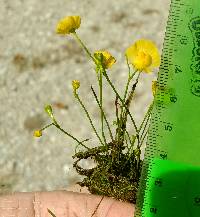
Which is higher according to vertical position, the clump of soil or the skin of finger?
the clump of soil

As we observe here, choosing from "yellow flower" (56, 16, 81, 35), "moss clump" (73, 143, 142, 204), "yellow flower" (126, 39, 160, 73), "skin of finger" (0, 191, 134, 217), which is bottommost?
"skin of finger" (0, 191, 134, 217)

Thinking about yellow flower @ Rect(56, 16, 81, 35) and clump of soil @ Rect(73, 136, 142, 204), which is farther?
clump of soil @ Rect(73, 136, 142, 204)

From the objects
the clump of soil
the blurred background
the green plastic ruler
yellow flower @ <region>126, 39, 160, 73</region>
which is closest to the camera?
the green plastic ruler

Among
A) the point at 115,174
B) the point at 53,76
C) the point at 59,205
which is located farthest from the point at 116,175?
the point at 53,76

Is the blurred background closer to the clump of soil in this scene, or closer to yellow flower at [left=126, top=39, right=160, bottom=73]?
the clump of soil

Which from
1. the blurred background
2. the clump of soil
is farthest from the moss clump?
the blurred background

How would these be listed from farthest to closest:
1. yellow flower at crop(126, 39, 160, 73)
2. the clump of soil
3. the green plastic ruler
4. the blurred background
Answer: the blurred background < the clump of soil < yellow flower at crop(126, 39, 160, 73) < the green plastic ruler

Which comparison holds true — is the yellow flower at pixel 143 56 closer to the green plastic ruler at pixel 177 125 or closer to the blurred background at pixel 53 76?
the green plastic ruler at pixel 177 125
